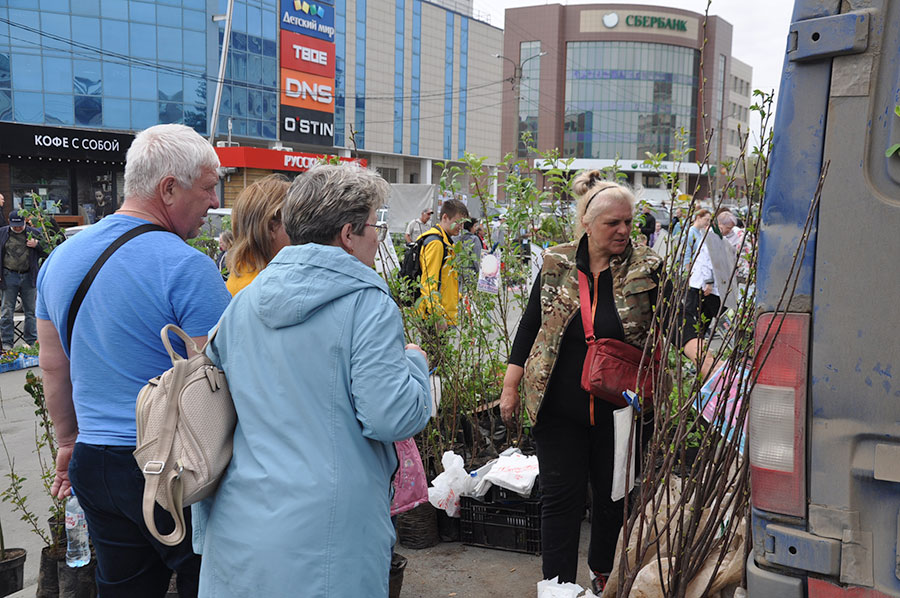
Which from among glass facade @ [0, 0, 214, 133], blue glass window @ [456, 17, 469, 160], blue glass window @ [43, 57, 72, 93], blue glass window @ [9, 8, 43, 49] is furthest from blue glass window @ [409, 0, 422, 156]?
blue glass window @ [9, 8, 43, 49]

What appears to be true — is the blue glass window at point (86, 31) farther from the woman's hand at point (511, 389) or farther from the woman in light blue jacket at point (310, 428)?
the woman in light blue jacket at point (310, 428)

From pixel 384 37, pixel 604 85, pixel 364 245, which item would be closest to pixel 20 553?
pixel 364 245

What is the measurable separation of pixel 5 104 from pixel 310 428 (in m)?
41.1

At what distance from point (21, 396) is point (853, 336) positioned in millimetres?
8578

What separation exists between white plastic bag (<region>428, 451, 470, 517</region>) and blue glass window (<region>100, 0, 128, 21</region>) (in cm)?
4117

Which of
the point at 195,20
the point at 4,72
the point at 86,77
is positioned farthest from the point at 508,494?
the point at 195,20

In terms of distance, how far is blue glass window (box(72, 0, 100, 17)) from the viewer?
37312 mm

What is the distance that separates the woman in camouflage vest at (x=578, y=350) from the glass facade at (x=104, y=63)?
39815mm

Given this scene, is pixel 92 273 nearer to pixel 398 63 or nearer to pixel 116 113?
pixel 116 113

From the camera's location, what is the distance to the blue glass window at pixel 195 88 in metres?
40.9

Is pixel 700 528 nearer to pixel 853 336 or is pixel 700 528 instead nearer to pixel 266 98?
pixel 853 336

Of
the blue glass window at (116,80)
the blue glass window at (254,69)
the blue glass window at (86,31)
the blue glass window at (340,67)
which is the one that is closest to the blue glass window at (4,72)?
the blue glass window at (86,31)

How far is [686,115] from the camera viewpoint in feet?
273

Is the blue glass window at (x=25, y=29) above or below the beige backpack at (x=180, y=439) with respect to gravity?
above
